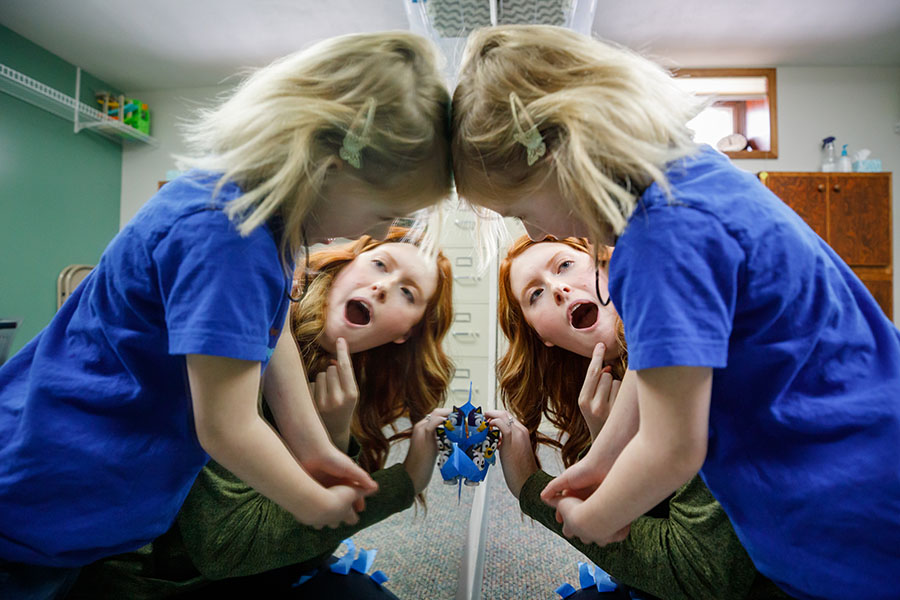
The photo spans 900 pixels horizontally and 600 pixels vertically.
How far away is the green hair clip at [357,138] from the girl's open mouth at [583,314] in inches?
10.3

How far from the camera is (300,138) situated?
1.25ft

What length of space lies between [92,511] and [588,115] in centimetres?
48

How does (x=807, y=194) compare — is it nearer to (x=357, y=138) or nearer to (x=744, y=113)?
(x=744, y=113)

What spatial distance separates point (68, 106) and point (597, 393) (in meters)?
3.12

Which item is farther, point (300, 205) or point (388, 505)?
point (388, 505)

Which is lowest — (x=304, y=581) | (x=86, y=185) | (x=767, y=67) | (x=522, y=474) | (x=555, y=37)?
(x=304, y=581)

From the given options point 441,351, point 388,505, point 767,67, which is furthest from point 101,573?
point 767,67

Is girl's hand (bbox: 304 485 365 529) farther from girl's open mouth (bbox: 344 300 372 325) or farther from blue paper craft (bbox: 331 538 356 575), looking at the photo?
girl's open mouth (bbox: 344 300 372 325)

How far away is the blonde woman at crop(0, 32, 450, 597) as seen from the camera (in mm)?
367

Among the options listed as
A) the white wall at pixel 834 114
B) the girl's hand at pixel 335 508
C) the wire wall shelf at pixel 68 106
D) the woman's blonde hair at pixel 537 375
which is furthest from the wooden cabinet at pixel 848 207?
the wire wall shelf at pixel 68 106

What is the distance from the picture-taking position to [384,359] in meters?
0.60

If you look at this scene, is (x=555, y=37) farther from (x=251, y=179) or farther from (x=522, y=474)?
(x=522, y=474)

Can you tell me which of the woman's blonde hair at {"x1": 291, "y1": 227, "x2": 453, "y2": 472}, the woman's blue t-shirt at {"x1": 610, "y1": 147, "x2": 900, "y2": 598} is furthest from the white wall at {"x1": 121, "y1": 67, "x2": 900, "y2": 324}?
the woman's blue t-shirt at {"x1": 610, "y1": 147, "x2": 900, "y2": 598}

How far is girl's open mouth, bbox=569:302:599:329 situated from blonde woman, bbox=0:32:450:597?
0.18m
